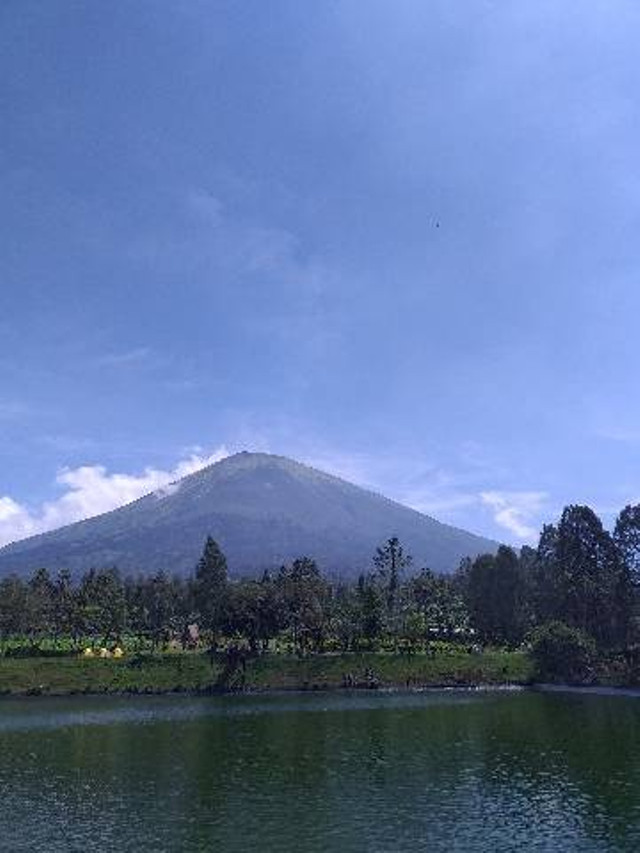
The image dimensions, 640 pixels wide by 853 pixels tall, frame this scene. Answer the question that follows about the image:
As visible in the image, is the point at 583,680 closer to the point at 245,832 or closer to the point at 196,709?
the point at 196,709

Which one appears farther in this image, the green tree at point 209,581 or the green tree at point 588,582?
the green tree at point 209,581

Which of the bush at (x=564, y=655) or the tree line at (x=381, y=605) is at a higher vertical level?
the tree line at (x=381, y=605)

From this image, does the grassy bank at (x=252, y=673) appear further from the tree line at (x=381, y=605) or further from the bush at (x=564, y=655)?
the tree line at (x=381, y=605)

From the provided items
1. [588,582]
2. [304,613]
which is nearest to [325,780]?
[304,613]

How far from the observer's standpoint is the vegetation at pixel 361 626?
122875mm

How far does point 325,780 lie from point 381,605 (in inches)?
3633

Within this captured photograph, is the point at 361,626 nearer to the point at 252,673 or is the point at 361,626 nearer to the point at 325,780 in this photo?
the point at 252,673

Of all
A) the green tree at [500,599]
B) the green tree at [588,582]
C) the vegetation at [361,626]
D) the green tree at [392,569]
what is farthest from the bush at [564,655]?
the green tree at [392,569]

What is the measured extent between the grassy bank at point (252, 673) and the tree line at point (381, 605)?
889 cm

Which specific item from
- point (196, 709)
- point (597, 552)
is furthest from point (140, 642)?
point (597, 552)

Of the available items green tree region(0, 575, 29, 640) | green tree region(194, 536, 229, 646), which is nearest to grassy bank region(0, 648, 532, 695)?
green tree region(0, 575, 29, 640)

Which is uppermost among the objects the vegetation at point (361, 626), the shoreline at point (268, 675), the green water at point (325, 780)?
the vegetation at point (361, 626)

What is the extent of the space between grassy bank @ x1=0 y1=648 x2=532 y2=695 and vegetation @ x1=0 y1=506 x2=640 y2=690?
283 millimetres

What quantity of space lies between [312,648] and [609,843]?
331ft
